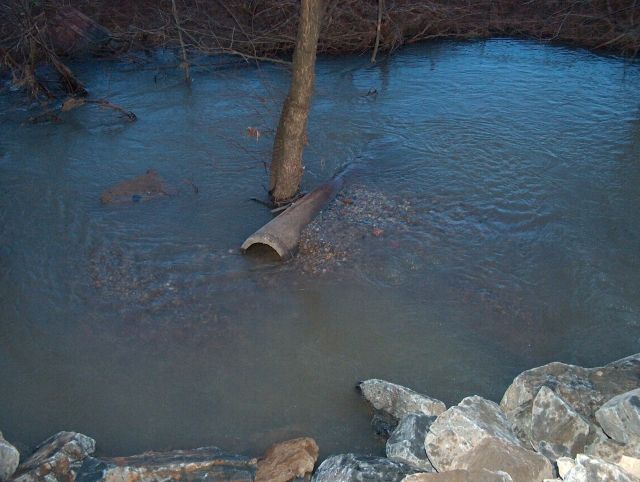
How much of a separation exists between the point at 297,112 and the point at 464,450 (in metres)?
4.20

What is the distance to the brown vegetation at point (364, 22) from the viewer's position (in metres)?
12.6

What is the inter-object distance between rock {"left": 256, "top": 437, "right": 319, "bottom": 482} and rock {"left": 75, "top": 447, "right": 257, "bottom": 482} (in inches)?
3.7

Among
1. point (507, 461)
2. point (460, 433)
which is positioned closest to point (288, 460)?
point (460, 433)

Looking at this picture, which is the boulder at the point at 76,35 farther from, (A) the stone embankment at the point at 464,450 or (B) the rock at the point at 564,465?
(B) the rock at the point at 564,465

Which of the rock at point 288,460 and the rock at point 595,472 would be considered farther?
the rock at point 288,460

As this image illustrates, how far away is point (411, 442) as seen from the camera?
4.01 m

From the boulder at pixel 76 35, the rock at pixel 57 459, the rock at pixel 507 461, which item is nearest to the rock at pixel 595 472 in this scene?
the rock at pixel 507 461

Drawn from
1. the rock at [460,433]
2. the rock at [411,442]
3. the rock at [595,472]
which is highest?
the rock at [595,472]

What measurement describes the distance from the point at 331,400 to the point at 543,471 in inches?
71.9

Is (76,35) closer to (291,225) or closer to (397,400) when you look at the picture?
(291,225)

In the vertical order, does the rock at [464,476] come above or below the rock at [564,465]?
below

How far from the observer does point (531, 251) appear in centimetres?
667

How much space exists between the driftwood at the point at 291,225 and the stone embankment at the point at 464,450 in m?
2.41

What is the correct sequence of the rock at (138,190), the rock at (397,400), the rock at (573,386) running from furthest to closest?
the rock at (138,190) → the rock at (397,400) → the rock at (573,386)
